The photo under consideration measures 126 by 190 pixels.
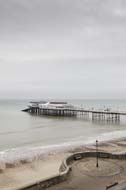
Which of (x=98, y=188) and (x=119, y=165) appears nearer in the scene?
(x=98, y=188)

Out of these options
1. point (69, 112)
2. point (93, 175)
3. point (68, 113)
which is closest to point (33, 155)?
point (93, 175)

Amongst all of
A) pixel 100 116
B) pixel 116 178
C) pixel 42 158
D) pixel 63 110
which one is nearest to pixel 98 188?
pixel 116 178

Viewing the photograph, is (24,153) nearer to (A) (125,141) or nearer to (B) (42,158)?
A: (B) (42,158)

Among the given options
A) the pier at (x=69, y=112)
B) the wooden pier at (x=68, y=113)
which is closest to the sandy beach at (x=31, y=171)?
the pier at (x=69, y=112)

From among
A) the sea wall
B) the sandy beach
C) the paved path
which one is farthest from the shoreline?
the paved path

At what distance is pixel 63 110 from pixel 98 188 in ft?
154

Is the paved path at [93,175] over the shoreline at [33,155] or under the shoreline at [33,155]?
over

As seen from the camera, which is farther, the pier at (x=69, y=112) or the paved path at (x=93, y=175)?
the pier at (x=69, y=112)

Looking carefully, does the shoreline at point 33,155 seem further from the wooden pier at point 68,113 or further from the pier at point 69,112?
the wooden pier at point 68,113

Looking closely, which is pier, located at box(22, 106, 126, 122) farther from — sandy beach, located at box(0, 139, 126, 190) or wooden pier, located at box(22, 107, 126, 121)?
sandy beach, located at box(0, 139, 126, 190)

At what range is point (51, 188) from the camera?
1180 cm

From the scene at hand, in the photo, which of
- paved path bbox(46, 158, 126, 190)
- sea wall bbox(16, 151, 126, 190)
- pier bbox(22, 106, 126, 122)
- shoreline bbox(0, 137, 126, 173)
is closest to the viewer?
sea wall bbox(16, 151, 126, 190)

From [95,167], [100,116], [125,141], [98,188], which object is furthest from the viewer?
[100,116]

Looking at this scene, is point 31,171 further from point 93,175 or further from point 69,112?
point 69,112
